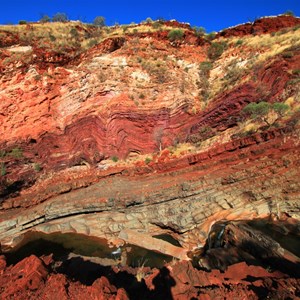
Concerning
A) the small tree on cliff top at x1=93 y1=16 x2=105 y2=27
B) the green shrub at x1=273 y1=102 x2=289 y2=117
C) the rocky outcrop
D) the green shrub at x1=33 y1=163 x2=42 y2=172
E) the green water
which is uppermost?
the small tree on cliff top at x1=93 y1=16 x2=105 y2=27

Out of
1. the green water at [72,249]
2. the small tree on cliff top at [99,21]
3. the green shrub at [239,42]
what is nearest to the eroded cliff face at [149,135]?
the green shrub at [239,42]

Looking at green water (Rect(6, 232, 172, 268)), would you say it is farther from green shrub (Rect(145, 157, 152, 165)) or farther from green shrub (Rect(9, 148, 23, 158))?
green shrub (Rect(9, 148, 23, 158))

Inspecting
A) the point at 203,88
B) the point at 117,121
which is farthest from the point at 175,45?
the point at 117,121

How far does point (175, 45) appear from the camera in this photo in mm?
24953

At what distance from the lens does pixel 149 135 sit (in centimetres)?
1928

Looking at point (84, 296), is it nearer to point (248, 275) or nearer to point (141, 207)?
point (248, 275)

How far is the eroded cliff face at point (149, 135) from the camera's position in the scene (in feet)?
39.8

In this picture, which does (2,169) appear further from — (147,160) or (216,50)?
(216,50)

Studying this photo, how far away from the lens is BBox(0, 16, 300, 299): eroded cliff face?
39.8 feet

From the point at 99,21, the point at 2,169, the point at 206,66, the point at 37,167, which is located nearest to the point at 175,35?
the point at 206,66

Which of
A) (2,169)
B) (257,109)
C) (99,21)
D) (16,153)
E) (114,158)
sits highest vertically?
(99,21)

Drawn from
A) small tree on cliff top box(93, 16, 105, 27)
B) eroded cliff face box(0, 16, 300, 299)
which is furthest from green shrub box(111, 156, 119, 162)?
small tree on cliff top box(93, 16, 105, 27)

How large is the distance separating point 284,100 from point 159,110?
8075 mm

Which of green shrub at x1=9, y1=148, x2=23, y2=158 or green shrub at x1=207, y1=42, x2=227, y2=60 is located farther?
green shrub at x1=207, y1=42, x2=227, y2=60
